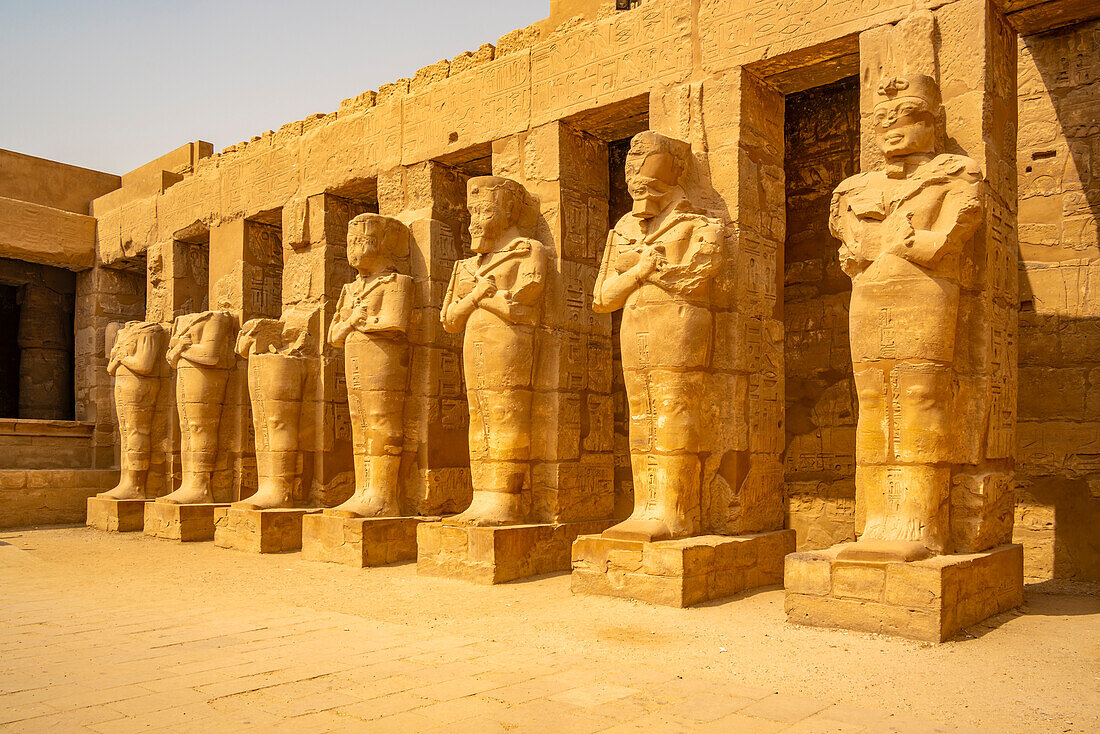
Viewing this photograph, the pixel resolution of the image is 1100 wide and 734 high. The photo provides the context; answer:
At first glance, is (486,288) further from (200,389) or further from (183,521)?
(183,521)

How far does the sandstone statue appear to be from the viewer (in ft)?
16.4

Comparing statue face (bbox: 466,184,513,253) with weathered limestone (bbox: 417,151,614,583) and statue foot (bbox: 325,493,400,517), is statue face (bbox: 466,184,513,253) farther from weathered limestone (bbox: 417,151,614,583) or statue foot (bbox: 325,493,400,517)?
statue foot (bbox: 325,493,400,517)

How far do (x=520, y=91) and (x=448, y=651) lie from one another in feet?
16.2

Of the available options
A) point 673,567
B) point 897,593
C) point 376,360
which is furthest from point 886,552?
point 376,360

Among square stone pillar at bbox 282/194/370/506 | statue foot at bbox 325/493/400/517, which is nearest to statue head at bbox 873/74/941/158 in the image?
statue foot at bbox 325/493/400/517

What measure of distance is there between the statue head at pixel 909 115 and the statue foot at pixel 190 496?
7814mm

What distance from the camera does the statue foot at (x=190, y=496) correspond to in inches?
389

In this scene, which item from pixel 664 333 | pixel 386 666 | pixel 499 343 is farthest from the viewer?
pixel 499 343

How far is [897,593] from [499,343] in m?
3.40

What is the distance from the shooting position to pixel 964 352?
5.23 meters

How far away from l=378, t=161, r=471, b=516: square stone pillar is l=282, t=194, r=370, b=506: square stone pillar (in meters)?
1.22

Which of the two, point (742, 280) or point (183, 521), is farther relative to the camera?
point (183, 521)

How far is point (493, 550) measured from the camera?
21.7 feet

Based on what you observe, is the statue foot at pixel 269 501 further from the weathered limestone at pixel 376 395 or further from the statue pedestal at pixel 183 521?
the weathered limestone at pixel 376 395
